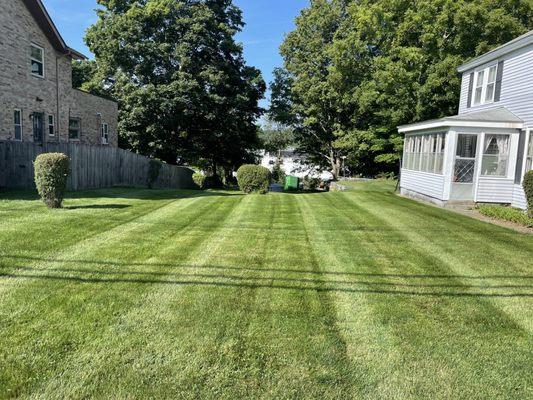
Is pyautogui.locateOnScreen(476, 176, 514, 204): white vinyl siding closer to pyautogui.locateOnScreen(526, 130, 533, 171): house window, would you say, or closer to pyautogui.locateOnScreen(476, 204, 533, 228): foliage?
pyautogui.locateOnScreen(526, 130, 533, 171): house window

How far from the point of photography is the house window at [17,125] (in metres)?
15.7

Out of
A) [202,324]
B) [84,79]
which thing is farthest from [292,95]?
[202,324]

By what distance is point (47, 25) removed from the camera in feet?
55.5

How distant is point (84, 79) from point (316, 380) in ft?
128

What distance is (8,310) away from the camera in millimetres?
4027

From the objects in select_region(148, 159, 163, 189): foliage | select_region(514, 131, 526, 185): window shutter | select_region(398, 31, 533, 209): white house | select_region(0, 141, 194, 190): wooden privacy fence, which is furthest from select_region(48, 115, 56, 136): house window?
select_region(514, 131, 526, 185): window shutter

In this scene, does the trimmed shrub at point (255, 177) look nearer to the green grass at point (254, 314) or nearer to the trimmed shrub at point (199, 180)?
the green grass at point (254, 314)

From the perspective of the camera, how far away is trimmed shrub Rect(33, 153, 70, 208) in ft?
29.1

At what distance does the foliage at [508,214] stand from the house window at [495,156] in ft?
5.46

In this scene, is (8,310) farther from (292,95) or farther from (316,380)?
(292,95)

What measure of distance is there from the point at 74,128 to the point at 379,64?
→ 1995 cm

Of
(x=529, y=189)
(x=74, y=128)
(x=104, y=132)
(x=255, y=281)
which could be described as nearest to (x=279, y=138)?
(x=104, y=132)

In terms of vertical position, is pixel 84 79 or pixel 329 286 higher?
pixel 84 79

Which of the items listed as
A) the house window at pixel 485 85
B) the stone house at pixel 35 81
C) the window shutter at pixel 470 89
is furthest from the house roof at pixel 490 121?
the stone house at pixel 35 81
